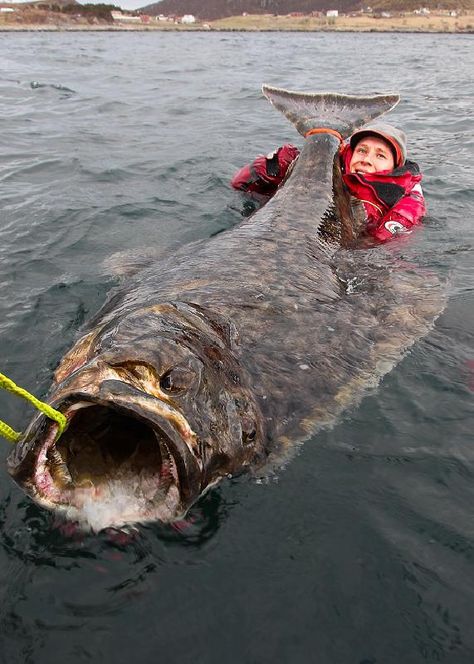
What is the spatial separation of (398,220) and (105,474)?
474cm

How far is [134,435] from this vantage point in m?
2.56

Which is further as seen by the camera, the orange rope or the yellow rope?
the orange rope

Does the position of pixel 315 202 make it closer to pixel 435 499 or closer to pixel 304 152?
pixel 304 152

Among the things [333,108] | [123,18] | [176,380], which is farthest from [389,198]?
[123,18]

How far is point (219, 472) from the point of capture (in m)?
2.74

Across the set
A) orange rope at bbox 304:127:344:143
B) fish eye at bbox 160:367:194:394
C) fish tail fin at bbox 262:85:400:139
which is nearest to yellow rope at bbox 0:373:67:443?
fish eye at bbox 160:367:194:394

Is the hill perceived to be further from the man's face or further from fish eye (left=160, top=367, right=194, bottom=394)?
fish eye (left=160, top=367, right=194, bottom=394)

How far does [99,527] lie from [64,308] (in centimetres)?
267

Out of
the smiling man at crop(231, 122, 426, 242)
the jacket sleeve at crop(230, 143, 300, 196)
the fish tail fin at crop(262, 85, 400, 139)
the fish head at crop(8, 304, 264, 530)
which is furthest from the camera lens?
the fish tail fin at crop(262, 85, 400, 139)

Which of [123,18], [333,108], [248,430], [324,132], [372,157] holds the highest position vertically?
[123,18]

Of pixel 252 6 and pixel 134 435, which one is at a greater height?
pixel 252 6

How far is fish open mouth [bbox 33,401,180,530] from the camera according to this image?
232cm

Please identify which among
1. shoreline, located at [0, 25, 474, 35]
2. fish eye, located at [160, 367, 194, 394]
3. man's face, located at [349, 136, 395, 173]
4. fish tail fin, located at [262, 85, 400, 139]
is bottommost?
fish eye, located at [160, 367, 194, 394]

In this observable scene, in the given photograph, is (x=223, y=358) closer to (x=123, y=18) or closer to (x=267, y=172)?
(x=267, y=172)
